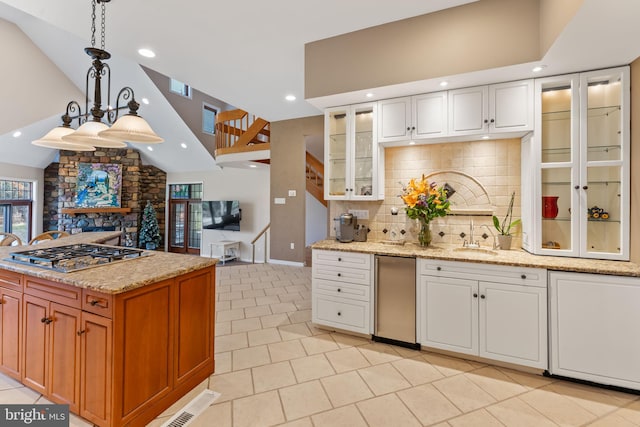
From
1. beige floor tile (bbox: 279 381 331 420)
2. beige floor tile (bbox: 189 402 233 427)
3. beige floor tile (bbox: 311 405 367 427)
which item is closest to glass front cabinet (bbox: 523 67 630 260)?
beige floor tile (bbox: 311 405 367 427)

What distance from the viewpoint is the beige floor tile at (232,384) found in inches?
79.4

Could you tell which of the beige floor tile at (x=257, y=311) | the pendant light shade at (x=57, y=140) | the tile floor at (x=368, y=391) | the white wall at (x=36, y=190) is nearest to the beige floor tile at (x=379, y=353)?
the tile floor at (x=368, y=391)

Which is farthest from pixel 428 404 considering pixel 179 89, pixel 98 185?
pixel 98 185

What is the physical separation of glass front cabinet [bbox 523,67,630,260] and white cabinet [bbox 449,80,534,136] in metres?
0.09

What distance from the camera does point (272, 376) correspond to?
224 centimetres

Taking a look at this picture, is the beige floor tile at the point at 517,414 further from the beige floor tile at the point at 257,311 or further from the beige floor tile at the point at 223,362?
the beige floor tile at the point at 257,311

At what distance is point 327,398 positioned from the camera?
200cm

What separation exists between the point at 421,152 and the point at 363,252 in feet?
4.37

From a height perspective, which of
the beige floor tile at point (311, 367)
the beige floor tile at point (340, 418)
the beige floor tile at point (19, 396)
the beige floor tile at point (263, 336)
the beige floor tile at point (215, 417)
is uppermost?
the beige floor tile at point (263, 336)

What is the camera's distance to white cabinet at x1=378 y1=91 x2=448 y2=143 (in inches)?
108

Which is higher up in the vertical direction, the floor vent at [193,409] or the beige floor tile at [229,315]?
the beige floor tile at [229,315]

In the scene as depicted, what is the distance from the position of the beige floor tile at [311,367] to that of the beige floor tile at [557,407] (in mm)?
1434

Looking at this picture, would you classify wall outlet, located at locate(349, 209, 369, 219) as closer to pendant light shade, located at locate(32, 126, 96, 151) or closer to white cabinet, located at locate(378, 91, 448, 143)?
white cabinet, located at locate(378, 91, 448, 143)

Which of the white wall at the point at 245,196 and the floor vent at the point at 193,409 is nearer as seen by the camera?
the floor vent at the point at 193,409
